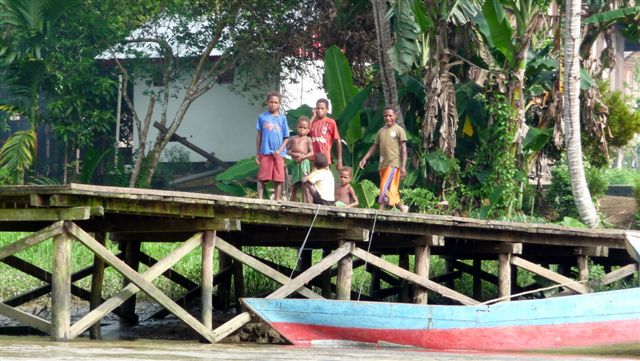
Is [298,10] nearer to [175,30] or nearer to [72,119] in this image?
[175,30]

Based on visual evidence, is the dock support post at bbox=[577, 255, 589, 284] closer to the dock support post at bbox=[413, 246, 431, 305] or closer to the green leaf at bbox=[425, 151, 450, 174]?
the dock support post at bbox=[413, 246, 431, 305]

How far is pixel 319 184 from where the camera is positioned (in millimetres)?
13867

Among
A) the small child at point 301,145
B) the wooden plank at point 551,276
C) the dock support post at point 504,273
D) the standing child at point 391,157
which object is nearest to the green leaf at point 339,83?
the standing child at point 391,157

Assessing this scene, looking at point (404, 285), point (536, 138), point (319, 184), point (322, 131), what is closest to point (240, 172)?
point (404, 285)

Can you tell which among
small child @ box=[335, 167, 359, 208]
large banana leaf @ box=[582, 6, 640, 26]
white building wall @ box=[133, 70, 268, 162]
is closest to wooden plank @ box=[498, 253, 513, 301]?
small child @ box=[335, 167, 359, 208]

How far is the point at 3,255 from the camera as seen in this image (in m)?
12.1

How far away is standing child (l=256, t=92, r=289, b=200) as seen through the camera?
13.7 metres

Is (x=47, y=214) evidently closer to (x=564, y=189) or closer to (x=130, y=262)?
(x=130, y=262)

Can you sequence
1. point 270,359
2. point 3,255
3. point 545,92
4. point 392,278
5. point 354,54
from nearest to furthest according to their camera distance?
point 270,359
point 3,255
point 392,278
point 545,92
point 354,54

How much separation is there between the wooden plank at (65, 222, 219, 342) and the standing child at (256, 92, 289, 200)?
2052mm

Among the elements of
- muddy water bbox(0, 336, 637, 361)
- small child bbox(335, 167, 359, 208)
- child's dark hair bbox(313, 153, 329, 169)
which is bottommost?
muddy water bbox(0, 336, 637, 361)

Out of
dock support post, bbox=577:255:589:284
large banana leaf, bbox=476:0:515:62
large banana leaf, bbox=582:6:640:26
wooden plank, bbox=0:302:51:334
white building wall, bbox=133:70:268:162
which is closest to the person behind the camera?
wooden plank, bbox=0:302:51:334

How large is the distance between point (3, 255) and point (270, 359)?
3.05 m

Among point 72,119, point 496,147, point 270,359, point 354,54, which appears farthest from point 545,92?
point 270,359
